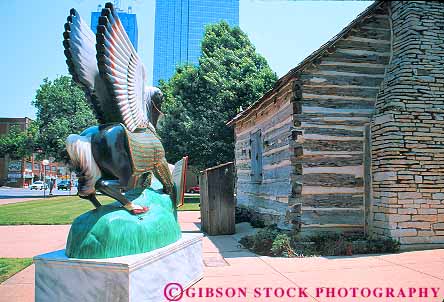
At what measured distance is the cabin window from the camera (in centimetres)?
1233

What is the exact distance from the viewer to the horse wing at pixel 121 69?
13.0ft

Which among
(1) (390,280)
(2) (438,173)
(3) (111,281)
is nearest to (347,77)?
(2) (438,173)

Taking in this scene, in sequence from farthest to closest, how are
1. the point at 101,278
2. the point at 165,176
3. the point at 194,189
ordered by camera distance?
the point at 194,189 < the point at 165,176 < the point at 101,278

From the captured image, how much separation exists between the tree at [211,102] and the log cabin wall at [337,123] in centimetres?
1230

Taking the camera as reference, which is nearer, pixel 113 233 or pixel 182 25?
pixel 113 233

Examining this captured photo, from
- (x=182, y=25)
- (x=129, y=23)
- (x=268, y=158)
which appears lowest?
(x=268, y=158)

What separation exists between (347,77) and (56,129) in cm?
2844

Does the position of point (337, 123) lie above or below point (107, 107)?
above

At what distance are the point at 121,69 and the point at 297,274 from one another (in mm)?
4209

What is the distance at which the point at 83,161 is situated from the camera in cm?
396

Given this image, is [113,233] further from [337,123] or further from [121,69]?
[337,123]

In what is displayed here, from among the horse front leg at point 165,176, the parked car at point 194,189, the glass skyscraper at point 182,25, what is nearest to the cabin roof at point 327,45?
the horse front leg at point 165,176

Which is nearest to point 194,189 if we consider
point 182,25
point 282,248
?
point 182,25

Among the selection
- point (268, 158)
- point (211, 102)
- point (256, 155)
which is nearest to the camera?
point (268, 158)
